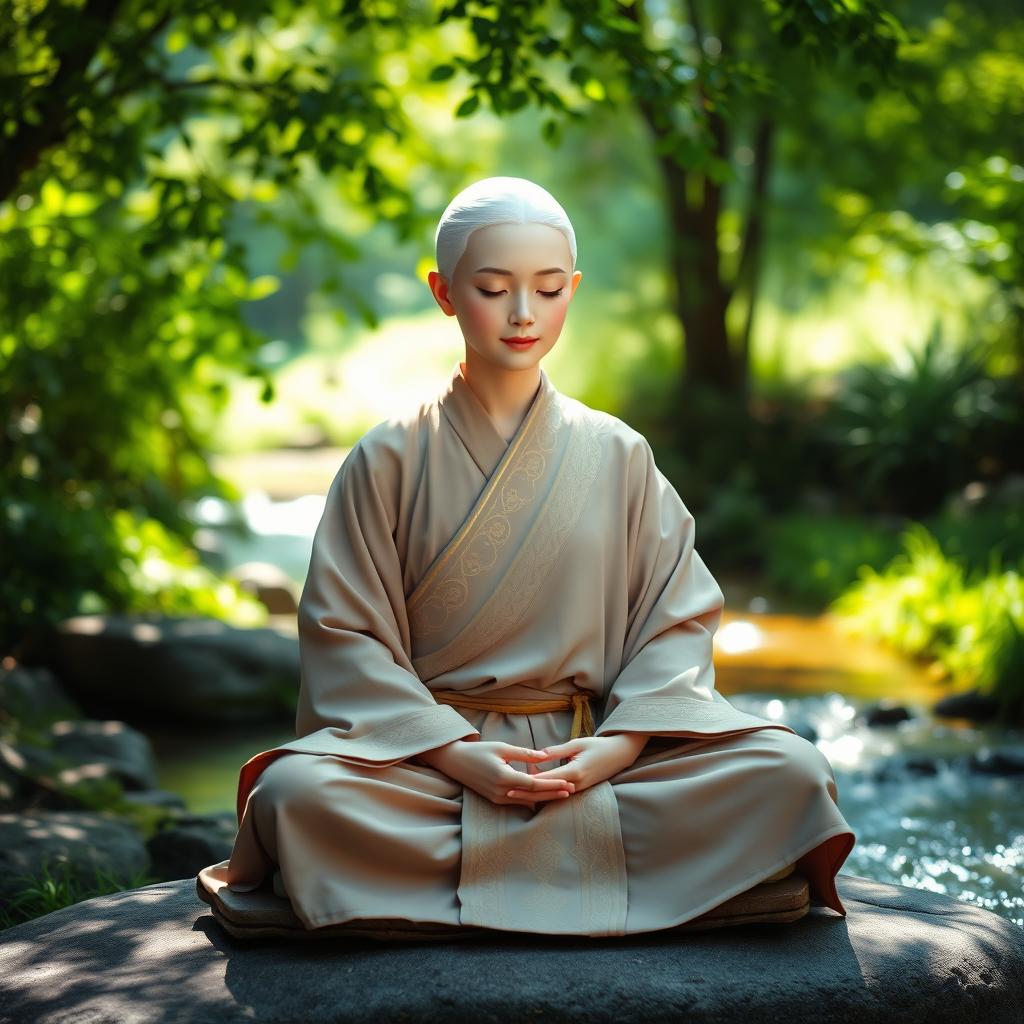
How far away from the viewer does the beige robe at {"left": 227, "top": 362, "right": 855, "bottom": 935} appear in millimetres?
2697

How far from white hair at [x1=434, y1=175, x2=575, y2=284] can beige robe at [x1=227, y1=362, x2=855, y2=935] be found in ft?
1.08

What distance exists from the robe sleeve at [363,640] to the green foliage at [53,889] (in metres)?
1.05

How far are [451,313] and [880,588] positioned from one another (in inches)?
264

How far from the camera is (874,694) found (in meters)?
7.36

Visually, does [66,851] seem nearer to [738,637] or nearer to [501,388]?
[501,388]

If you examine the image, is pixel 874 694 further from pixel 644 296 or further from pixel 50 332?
pixel 644 296

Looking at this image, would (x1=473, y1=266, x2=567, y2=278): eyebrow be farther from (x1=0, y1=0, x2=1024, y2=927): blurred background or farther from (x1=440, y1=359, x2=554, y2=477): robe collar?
(x1=0, y1=0, x2=1024, y2=927): blurred background

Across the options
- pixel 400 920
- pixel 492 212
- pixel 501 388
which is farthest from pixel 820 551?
pixel 400 920

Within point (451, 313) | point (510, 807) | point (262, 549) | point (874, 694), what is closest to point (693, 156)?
point (451, 313)

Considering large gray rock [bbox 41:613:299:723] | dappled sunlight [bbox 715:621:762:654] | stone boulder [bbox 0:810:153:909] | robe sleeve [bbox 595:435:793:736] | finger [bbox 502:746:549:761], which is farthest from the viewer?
dappled sunlight [bbox 715:621:762:654]

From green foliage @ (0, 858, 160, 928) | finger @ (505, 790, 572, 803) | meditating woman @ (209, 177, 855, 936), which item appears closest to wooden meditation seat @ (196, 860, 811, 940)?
meditating woman @ (209, 177, 855, 936)

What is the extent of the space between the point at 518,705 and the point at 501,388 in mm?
732

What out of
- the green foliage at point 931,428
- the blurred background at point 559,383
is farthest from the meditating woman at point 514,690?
the green foliage at point 931,428

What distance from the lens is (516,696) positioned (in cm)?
303
